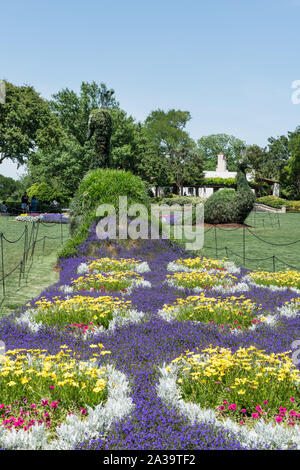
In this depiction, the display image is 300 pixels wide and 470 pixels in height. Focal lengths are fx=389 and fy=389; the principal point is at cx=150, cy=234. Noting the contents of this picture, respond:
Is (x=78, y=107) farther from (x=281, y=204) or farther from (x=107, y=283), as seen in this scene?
(x=107, y=283)

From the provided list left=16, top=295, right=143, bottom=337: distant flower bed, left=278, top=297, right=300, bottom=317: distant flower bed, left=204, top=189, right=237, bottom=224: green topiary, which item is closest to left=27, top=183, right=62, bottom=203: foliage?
left=204, top=189, right=237, bottom=224: green topiary

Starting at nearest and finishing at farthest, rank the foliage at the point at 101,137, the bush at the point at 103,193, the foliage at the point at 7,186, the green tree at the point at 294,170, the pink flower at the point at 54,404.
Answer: the pink flower at the point at 54,404 < the bush at the point at 103,193 < the foliage at the point at 101,137 < the green tree at the point at 294,170 < the foliage at the point at 7,186

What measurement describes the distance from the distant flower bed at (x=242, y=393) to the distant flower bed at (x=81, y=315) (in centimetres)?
171

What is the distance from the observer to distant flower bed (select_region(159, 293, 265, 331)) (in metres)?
5.97

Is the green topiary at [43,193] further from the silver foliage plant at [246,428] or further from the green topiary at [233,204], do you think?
the silver foliage plant at [246,428]

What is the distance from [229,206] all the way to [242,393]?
71.3ft

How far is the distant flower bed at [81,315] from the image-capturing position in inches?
224

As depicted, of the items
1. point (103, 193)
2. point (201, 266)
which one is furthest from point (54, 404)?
point (103, 193)

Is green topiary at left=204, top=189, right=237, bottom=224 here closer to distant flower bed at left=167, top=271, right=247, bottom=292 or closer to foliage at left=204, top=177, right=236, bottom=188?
distant flower bed at left=167, top=271, right=247, bottom=292

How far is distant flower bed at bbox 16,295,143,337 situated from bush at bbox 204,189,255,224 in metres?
18.8

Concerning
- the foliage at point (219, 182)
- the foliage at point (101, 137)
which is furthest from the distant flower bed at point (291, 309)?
the foliage at point (219, 182)

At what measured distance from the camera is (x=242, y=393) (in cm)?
356

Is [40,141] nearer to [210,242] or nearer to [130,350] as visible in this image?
[210,242]
